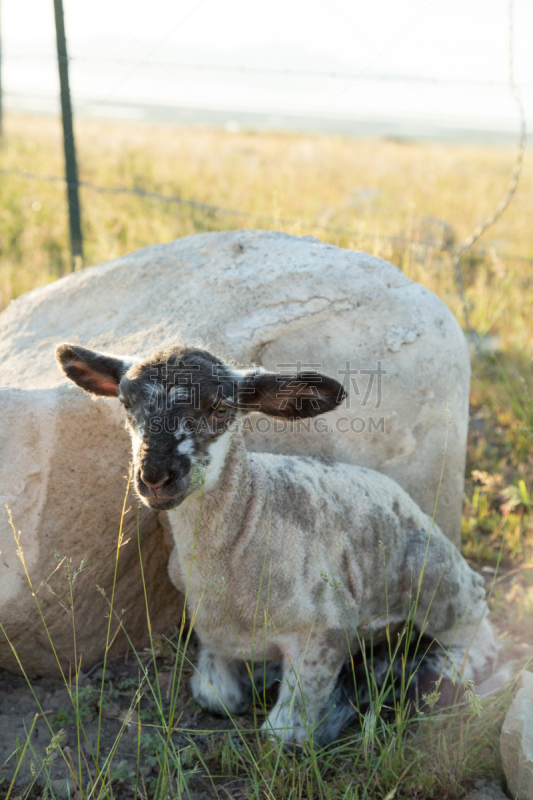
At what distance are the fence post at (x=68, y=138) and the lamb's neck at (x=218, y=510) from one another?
3.03m

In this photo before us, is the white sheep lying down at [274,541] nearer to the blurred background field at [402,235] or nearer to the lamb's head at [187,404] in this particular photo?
the lamb's head at [187,404]

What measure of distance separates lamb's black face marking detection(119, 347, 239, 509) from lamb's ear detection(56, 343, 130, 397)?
0.19 m

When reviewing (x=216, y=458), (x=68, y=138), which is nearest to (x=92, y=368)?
Answer: (x=216, y=458)

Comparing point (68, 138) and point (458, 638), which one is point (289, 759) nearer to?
point (458, 638)

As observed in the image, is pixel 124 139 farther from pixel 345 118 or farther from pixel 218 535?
pixel 345 118

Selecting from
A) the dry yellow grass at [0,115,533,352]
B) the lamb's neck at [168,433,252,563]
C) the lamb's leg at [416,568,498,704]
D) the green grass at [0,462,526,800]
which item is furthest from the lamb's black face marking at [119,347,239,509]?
the dry yellow grass at [0,115,533,352]

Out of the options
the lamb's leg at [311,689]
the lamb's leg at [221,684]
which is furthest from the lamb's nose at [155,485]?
the lamb's leg at [221,684]

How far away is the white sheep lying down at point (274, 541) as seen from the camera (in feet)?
8.40

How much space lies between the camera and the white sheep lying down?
2.56 meters

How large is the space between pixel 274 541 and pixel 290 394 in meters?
0.69

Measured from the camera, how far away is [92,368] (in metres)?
2.88

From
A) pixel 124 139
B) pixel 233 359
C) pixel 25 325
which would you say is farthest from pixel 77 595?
pixel 124 139

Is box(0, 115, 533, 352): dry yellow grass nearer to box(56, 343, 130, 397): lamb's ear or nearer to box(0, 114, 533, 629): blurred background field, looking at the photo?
box(0, 114, 533, 629): blurred background field

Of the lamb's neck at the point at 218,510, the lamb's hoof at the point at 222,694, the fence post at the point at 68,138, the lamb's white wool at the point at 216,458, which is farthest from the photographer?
the fence post at the point at 68,138
